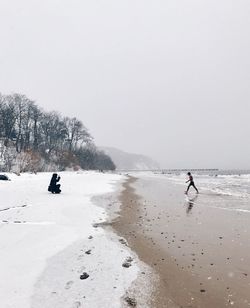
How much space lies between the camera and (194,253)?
1042 centimetres

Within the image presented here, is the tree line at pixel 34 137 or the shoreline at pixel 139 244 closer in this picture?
the shoreline at pixel 139 244

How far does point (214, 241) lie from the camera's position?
39.5 feet

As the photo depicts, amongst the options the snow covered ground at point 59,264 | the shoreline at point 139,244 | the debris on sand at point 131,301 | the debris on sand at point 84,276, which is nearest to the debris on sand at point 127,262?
the snow covered ground at point 59,264

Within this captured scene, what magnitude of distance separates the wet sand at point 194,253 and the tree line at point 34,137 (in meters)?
50.0

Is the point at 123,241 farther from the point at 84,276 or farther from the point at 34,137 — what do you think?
the point at 34,137

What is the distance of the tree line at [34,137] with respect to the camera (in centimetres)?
6631

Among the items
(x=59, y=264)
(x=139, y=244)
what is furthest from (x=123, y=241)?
(x=59, y=264)

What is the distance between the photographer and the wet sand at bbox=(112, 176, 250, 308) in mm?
7203

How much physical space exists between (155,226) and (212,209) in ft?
23.0

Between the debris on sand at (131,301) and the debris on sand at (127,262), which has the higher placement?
the debris on sand at (127,262)

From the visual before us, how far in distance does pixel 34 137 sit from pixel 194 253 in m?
88.4

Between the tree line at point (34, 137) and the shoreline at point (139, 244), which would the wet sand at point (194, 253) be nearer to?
the shoreline at point (139, 244)

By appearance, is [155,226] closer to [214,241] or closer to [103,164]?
[214,241]

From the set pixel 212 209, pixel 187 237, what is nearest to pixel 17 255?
pixel 187 237
